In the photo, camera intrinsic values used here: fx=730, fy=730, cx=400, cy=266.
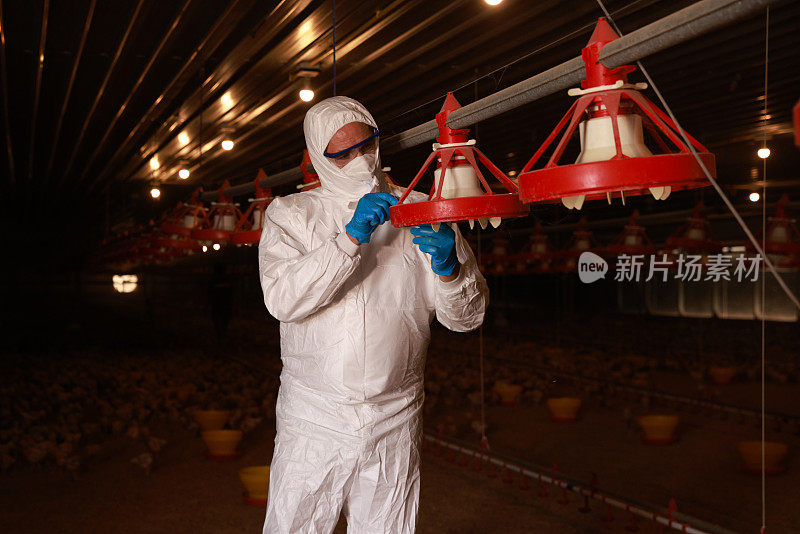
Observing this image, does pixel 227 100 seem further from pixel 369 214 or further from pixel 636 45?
pixel 636 45

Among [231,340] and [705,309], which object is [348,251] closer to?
[705,309]

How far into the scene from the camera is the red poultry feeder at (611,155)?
1.41 m

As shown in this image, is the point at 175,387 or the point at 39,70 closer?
the point at 39,70

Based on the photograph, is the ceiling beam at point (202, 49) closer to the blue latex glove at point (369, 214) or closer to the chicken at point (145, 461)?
the blue latex glove at point (369, 214)

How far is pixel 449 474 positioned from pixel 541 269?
5.27 metres

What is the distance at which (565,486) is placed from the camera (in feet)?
15.1

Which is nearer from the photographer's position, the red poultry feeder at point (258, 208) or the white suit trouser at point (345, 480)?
the white suit trouser at point (345, 480)

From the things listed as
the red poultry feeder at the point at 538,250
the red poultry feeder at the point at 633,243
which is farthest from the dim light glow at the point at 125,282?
the red poultry feeder at the point at 633,243

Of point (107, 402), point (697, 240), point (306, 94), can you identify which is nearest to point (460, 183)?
point (697, 240)

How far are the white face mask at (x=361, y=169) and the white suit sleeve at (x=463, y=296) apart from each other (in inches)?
13.2

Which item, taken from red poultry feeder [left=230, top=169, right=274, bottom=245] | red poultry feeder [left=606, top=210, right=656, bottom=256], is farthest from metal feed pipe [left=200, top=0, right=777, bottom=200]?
red poultry feeder [left=606, top=210, right=656, bottom=256]

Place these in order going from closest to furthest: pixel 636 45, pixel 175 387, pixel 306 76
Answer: pixel 636 45, pixel 306 76, pixel 175 387

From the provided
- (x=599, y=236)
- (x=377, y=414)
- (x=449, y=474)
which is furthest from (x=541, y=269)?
(x=377, y=414)

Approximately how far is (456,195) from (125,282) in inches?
1056
